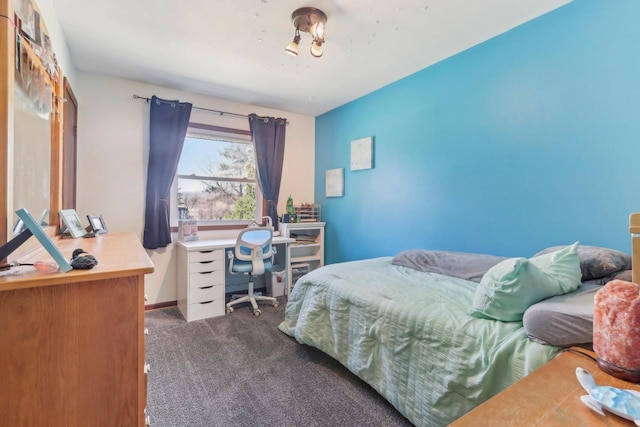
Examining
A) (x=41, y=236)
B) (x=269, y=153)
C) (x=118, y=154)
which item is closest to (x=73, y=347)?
(x=41, y=236)

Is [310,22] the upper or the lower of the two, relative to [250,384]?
upper

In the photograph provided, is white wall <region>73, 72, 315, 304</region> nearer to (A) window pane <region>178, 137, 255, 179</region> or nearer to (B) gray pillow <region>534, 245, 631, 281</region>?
(A) window pane <region>178, 137, 255, 179</region>

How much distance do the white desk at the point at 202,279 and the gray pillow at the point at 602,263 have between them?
2.82 m

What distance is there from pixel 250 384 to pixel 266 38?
251 cm

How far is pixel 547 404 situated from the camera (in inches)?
28.8

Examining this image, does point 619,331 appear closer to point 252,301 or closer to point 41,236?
point 41,236

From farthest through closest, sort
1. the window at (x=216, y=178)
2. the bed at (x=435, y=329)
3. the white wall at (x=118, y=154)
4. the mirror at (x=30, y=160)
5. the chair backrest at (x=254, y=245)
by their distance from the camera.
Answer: the window at (x=216, y=178)
the chair backrest at (x=254, y=245)
the white wall at (x=118, y=154)
the bed at (x=435, y=329)
the mirror at (x=30, y=160)

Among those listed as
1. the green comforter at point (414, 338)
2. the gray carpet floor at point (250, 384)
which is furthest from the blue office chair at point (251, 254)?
the green comforter at point (414, 338)

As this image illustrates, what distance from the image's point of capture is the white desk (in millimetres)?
2941

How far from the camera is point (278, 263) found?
3988mm

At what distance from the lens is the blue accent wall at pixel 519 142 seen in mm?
1731

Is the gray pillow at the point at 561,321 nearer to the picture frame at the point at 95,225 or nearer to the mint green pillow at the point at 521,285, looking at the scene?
the mint green pillow at the point at 521,285

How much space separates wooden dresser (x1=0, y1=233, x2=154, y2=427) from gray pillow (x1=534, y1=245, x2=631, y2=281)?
6.80 feet

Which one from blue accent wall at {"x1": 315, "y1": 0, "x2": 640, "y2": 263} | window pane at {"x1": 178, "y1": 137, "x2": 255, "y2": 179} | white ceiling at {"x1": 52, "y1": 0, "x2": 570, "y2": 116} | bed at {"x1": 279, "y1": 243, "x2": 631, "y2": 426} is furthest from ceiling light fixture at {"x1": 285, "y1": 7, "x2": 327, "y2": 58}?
window pane at {"x1": 178, "y1": 137, "x2": 255, "y2": 179}
